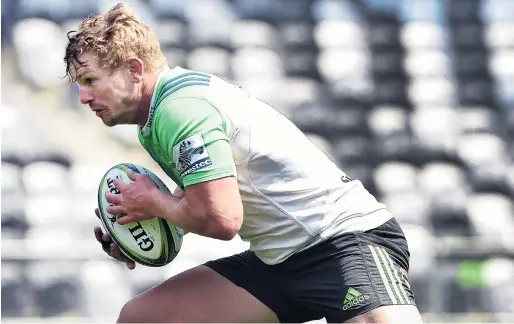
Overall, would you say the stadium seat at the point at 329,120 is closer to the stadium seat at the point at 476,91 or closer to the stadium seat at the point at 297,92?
the stadium seat at the point at 297,92

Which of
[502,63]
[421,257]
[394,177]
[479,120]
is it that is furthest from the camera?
[502,63]

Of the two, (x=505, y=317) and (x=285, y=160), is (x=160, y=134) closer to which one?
(x=285, y=160)

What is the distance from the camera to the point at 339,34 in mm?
9227

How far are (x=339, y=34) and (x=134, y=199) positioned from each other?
6.50 metres

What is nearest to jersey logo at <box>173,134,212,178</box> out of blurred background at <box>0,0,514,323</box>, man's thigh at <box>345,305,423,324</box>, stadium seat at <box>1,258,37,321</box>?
man's thigh at <box>345,305,423,324</box>

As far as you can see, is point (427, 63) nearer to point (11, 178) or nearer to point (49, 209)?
point (49, 209)

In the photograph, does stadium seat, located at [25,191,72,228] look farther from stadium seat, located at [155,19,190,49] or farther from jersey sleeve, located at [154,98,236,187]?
jersey sleeve, located at [154,98,236,187]

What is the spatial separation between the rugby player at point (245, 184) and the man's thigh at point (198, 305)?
0.61 feet

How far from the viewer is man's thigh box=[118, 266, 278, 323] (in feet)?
11.2

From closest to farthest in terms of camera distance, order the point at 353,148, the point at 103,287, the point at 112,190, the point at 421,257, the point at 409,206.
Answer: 1. the point at 112,190
2. the point at 421,257
3. the point at 103,287
4. the point at 409,206
5. the point at 353,148

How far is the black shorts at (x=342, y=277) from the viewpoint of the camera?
3010mm

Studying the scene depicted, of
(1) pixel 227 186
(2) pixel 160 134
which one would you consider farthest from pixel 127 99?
(1) pixel 227 186

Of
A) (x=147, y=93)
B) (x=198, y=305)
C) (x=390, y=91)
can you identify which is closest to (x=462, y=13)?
(x=390, y=91)

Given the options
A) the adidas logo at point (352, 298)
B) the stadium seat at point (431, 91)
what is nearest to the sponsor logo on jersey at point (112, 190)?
the adidas logo at point (352, 298)
